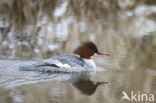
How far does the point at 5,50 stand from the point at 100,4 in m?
8.10

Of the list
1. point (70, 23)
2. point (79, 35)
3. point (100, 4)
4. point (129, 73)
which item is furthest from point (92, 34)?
point (100, 4)

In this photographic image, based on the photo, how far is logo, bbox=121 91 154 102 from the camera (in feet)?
23.7

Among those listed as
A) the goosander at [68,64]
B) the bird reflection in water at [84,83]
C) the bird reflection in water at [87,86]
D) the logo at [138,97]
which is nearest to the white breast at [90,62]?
the goosander at [68,64]

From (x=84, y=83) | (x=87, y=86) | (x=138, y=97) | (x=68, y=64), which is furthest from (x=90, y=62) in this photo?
(x=138, y=97)

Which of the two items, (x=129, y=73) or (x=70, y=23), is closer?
(x=129, y=73)

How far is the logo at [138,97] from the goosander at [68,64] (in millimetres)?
2175

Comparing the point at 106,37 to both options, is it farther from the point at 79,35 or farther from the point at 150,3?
the point at 150,3

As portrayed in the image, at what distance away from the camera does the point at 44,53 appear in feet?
36.1

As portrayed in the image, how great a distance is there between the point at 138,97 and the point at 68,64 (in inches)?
99.5

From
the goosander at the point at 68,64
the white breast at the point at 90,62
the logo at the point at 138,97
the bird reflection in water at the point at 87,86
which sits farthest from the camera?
the white breast at the point at 90,62

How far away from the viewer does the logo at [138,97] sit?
724cm

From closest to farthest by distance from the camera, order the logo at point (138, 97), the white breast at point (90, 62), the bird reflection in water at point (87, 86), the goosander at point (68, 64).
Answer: the logo at point (138, 97)
the bird reflection in water at point (87, 86)
the goosander at point (68, 64)
the white breast at point (90, 62)

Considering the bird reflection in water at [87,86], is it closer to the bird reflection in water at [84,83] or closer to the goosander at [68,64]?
the bird reflection in water at [84,83]

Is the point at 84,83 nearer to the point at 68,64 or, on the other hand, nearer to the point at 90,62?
the point at 68,64
